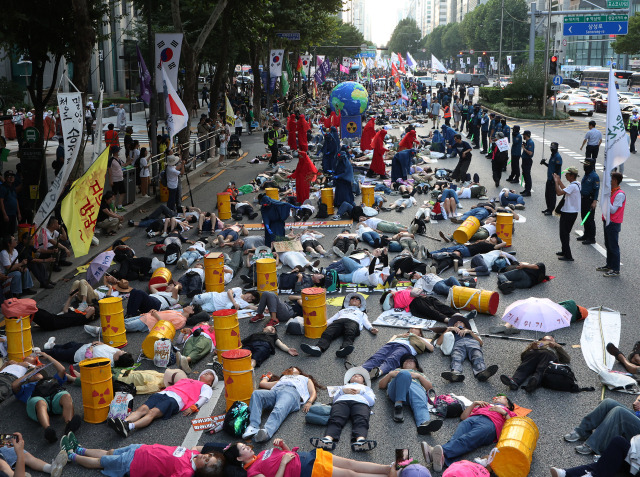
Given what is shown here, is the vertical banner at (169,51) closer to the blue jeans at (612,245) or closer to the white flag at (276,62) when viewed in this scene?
the blue jeans at (612,245)

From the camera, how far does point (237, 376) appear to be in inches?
350

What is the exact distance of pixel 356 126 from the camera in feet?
115

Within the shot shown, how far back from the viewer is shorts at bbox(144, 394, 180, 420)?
877cm

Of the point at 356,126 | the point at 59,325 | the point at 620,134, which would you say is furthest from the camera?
the point at 356,126

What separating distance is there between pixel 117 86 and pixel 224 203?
4317cm

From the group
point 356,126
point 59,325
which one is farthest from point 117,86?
point 59,325

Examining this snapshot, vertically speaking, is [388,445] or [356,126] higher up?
[356,126]

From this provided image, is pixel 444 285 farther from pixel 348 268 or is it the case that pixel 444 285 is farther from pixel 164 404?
pixel 164 404

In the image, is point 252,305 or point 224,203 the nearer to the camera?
point 252,305

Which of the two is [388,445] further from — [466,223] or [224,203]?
[224,203]

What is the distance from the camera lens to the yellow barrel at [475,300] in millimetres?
11953

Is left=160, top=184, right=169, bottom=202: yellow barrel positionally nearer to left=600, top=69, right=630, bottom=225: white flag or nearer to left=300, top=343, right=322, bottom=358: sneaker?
left=300, top=343, right=322, bottom=358: sneaker

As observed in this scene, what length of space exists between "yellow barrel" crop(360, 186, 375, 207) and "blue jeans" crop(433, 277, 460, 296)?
7.51 metres

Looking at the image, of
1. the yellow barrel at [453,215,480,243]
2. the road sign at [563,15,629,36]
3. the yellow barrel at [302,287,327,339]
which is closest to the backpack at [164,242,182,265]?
the yellow barrel at [302,287,327,339]
